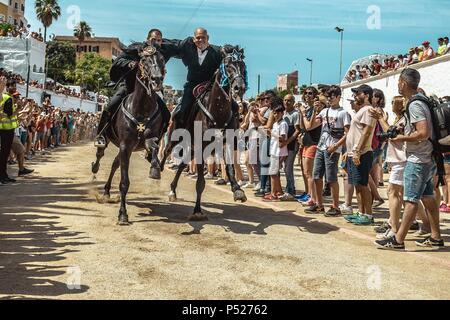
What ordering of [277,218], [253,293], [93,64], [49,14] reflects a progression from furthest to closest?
[93,64] < [49,14] < [277,218] < [253,293]

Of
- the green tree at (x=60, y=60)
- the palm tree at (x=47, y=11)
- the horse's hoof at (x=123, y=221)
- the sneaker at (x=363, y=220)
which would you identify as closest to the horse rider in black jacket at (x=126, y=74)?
the horse's hoof at (x=123, y=221)

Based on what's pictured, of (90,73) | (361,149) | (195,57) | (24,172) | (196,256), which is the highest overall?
(90,73)

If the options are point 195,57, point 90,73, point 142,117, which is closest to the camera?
point 142,117

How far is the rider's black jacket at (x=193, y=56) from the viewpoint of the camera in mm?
8805

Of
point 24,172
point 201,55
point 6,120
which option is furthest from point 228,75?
point 24,172

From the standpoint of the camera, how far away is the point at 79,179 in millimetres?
13688

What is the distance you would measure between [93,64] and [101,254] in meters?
99.6

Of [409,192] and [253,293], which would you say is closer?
[253,293]

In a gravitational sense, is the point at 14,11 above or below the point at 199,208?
above

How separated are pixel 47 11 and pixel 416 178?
87571 mm

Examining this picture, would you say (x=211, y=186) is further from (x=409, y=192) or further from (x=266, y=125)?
(x=409, y=192)

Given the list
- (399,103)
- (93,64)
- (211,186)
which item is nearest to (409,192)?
(399,103)

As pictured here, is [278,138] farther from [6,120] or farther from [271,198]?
[6,120]

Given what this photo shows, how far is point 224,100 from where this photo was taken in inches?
328
